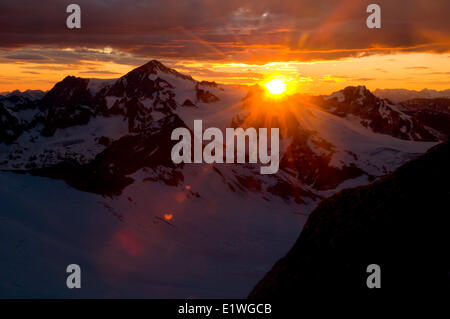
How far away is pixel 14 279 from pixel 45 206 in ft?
126

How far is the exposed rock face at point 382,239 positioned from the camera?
11.6 m

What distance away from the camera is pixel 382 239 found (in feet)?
42.3

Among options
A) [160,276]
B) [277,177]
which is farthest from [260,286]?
[277,177]

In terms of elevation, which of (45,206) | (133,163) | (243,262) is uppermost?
(133,163)

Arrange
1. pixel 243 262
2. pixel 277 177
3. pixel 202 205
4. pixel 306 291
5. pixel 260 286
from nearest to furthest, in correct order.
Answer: pixel 306 291, pixel 260 286, pixel 243 262, pixel 202 205, pixel 277 177

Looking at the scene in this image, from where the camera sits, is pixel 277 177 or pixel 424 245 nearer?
pixel 424 245

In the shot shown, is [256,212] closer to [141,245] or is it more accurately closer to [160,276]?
[141,245]

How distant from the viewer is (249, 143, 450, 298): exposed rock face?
456 inches

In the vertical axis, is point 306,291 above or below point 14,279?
above

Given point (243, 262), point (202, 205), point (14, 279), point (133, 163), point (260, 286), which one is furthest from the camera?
point (133, 163)

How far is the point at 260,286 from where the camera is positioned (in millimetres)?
15977

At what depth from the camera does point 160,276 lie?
7425 centimetres
